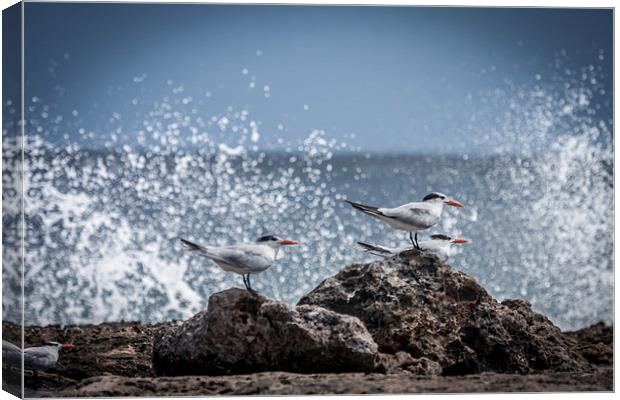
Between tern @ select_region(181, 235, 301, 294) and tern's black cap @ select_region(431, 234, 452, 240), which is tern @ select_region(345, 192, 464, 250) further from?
tern @ select_region(181, 235, 301, 294)

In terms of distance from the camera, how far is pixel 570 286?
7.68m

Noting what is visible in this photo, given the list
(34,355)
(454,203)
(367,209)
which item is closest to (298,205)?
(367,209)

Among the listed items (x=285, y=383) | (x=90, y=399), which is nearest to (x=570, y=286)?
(x=285, y=383)

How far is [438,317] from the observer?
24.5 feet

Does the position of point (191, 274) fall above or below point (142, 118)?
below

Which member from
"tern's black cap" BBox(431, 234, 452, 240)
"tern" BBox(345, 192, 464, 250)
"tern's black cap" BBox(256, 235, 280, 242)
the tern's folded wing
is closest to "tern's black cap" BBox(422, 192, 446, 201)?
"tern" BBox(345, 192, 464, 250)

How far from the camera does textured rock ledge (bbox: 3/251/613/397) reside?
23.4 ft

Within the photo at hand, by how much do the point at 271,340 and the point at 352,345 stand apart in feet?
1.59

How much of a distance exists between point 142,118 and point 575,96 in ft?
9.10

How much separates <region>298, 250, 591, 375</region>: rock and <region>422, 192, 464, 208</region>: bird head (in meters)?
0.35

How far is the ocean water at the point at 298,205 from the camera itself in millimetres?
7391

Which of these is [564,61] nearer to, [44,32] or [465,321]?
[465,321]

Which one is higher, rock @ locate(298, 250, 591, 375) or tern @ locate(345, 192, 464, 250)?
tern @ locate(345, 192, 464, 250)

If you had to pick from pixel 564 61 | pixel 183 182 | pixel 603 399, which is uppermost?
pixel 564 61
